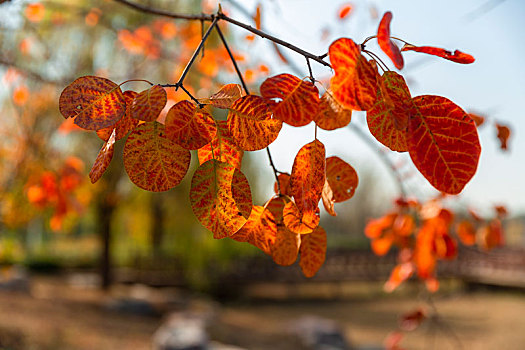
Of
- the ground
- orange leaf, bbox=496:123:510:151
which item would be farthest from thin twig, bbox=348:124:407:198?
the ground

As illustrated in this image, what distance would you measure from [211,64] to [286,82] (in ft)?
7.70

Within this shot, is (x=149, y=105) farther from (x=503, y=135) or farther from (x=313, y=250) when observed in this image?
(x=503, y=135)

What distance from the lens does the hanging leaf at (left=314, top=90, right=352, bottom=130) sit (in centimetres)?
33

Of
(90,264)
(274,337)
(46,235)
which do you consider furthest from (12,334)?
(46,235)

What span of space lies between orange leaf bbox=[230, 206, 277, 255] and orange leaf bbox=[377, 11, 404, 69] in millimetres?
170

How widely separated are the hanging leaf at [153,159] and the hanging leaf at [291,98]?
82 millimetres

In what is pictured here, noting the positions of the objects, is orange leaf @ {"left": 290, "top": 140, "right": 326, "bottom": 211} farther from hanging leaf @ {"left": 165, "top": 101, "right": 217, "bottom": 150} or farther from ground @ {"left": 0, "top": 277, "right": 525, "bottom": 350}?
ground @ {"left": 0, "top": 277, "right": 525, "bottom": 350}

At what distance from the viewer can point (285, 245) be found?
0.39m

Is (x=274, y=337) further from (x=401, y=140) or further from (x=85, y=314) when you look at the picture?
(x=401, y=140)

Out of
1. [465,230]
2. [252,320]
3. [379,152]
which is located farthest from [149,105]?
[252,320]

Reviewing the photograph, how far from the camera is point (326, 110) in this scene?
33cm

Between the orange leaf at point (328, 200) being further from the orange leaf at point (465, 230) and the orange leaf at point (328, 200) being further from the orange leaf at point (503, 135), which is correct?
the orange leaf at point (465, 230)

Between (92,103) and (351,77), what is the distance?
20 centimetres

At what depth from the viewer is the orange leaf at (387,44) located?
0.29 metres
